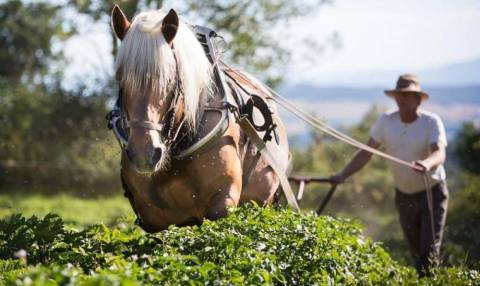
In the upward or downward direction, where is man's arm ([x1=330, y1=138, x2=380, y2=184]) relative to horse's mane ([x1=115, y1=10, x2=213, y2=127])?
downward

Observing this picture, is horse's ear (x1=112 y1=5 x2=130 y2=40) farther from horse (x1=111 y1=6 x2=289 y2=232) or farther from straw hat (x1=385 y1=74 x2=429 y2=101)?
straw hat (x1=385 y1=74 x2=429 y2=101)

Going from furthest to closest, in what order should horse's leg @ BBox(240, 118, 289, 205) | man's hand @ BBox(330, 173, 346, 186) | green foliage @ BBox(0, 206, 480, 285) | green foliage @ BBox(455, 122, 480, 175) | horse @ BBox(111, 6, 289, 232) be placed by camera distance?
green foliage @ BBox(455, 122, 480, 175), man's hand @ BBox(330, 173, 346, 186), horse's leg @ BBox(240, 118, 289, 205), horse @ BBox(111, 6, 289, 232), green foliage @ BBox(0, 206, 480, 285)

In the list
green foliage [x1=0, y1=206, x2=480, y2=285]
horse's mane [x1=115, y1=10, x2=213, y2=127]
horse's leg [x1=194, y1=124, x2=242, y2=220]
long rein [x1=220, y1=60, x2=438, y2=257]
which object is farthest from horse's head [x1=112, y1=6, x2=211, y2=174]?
long rein [x1=220, y1=60, x2=438, y2=257]

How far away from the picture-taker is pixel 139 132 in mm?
5156

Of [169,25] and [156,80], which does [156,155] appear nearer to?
[156,80]

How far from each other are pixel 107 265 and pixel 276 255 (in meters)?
1.16

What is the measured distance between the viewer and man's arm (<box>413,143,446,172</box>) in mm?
7492

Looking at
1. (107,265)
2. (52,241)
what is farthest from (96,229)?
(107,265)

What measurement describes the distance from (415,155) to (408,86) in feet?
2.36

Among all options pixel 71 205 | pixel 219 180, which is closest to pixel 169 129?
pixel 219 180

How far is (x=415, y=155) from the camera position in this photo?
27.0 ft

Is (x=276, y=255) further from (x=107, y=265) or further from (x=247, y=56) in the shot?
(x=247, y=56)

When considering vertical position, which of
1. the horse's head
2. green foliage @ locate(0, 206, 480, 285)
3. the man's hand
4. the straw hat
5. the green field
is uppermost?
the horse's head

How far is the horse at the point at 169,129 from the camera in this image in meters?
5.28
